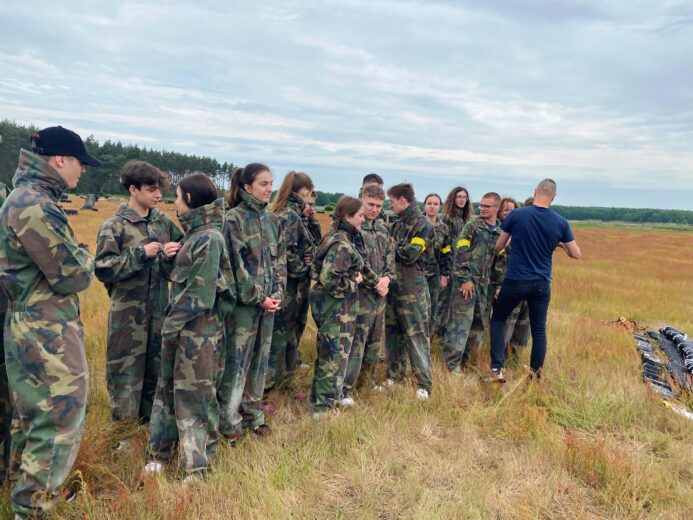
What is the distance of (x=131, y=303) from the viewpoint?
3.40m

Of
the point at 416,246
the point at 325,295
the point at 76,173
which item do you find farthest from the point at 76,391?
the point at 416,246

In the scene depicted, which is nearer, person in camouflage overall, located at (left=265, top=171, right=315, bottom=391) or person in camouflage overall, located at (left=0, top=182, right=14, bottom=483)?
person in camouflage overall, located at (left=0, top=182, right=14, bottom=483)

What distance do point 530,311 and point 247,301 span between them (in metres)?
3.34

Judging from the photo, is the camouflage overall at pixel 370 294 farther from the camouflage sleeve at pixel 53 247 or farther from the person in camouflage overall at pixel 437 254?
the camouflage sleeve at pixel 53 247

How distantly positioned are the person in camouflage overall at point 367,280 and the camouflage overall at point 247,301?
100 cm

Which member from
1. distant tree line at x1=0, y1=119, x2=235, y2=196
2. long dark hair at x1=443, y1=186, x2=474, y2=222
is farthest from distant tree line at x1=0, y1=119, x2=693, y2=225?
long dark hair at x1=443, y1=186, x2=474, y2=222

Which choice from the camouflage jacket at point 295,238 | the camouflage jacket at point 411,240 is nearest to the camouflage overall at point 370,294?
the camouflage jacket at point 411,240

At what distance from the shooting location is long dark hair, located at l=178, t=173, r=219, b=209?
2.97 m

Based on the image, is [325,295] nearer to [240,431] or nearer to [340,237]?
[340,237]

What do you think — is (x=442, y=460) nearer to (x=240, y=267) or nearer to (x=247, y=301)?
(x=247, y=301)

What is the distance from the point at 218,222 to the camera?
3.01m

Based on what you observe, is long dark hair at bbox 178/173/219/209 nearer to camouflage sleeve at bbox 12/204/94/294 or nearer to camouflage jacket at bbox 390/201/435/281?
camouflage sleeve at bbox 12/204/94/294

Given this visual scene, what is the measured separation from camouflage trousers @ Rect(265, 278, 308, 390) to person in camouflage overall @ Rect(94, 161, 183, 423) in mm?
1279

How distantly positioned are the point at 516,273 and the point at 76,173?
427 cm
